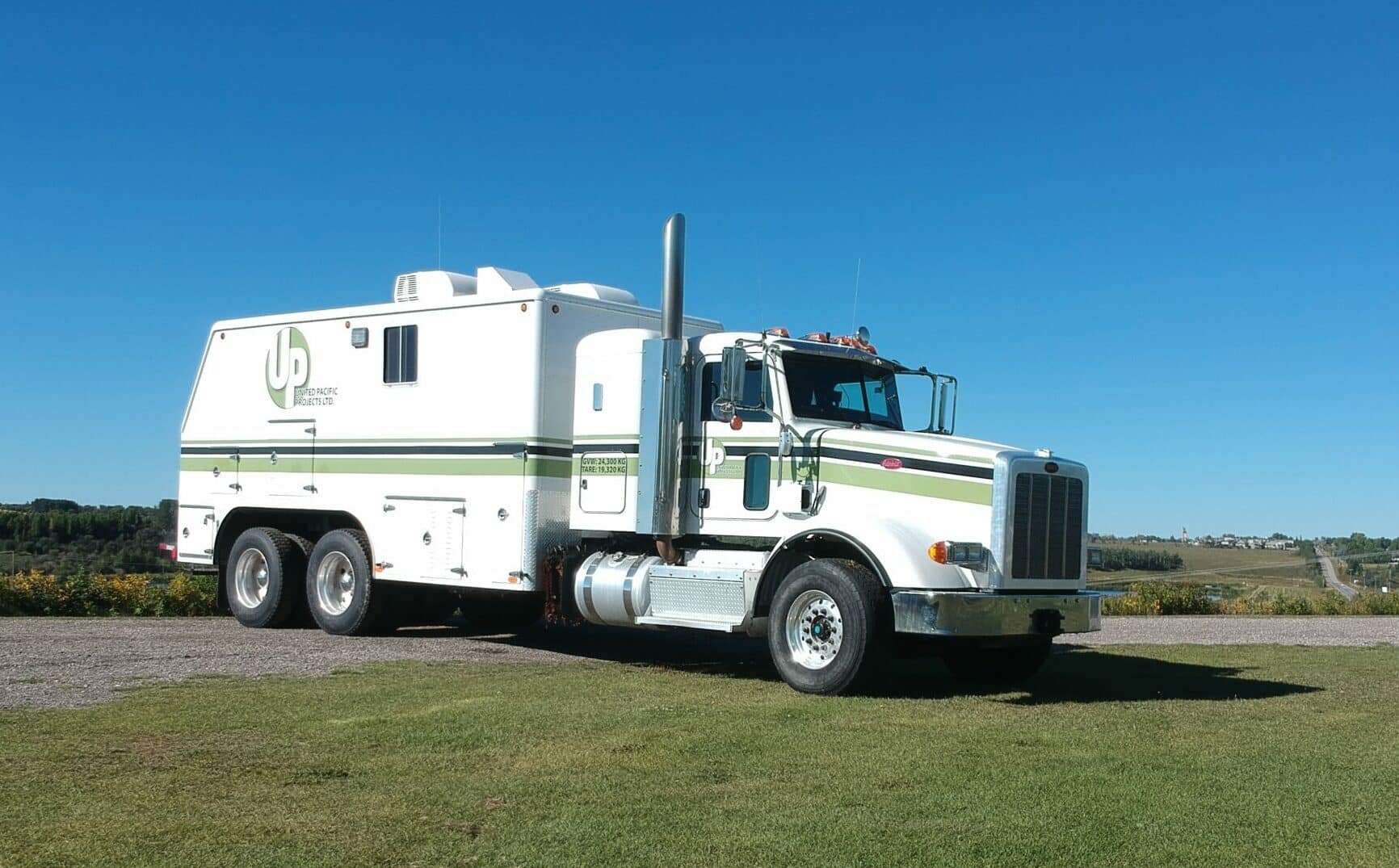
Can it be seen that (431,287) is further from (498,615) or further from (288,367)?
(498,615)

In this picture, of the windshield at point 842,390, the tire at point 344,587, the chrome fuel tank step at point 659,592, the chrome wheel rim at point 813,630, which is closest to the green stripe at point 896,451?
the windshield at point 842,390

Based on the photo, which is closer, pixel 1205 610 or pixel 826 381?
pixel 826 381

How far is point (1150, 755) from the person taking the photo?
8594 mm

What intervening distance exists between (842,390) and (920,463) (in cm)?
163

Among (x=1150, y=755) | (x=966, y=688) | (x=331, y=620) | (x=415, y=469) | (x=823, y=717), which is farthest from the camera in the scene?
(x=331, y=620)

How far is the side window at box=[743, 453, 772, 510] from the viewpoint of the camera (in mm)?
12562

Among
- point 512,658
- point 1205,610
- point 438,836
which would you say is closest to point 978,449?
point 512,658

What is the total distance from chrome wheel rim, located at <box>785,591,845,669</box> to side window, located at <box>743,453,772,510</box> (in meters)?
1.14

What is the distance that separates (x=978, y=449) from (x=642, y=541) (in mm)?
3849

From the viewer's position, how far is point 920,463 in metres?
11.6

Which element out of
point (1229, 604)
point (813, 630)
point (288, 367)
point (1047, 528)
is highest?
point (288, 367)

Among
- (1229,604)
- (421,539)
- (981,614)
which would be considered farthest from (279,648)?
(1229,604)

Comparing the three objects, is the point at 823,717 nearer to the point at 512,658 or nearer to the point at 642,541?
the point at 642,541

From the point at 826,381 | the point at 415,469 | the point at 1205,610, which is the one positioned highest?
the point at 826,381
